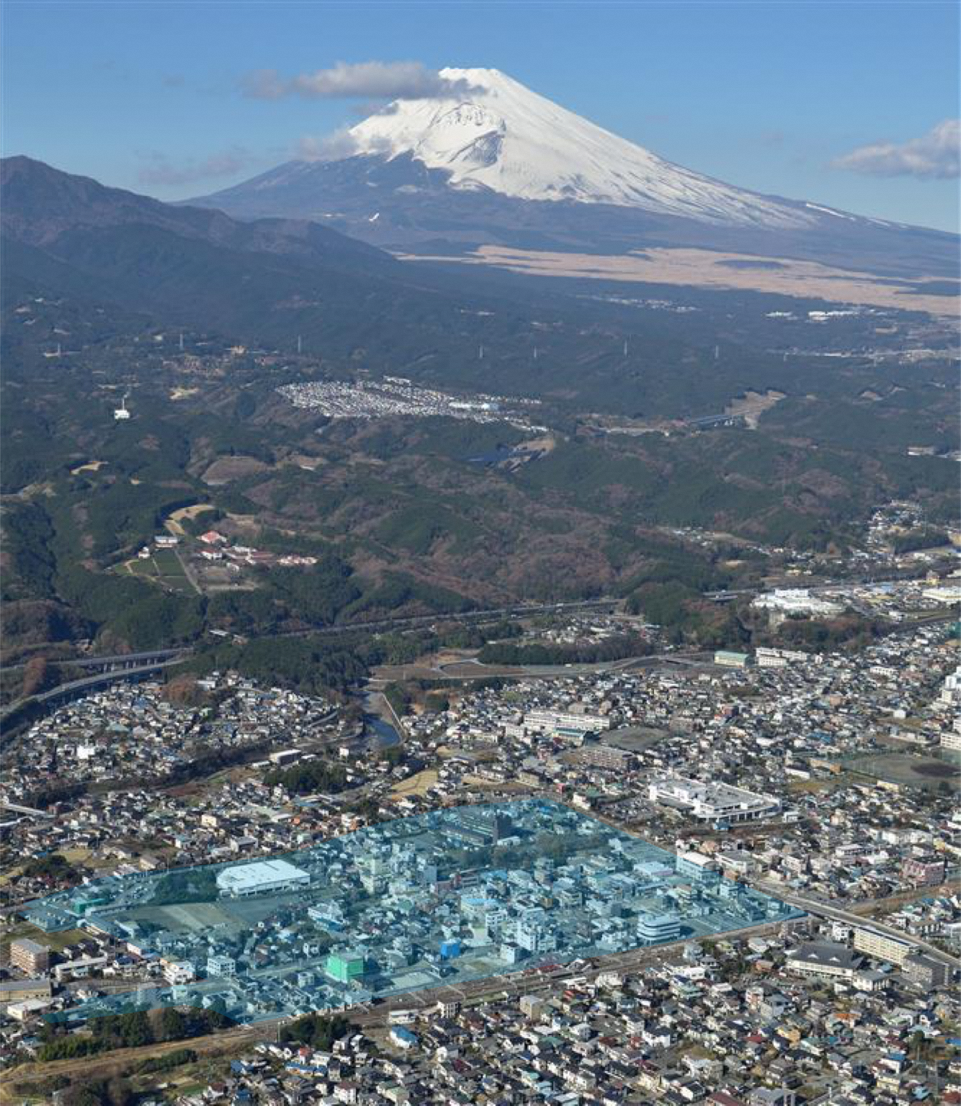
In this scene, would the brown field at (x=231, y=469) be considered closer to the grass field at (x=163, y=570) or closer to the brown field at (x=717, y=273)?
the grass field at (x=163, y=570)

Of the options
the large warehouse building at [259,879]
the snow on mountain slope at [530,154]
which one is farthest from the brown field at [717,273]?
the large warehouse building at [259,879]

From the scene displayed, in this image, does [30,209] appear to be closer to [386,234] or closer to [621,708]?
[386,234]

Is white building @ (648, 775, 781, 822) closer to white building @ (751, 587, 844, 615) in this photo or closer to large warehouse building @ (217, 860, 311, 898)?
large warehouse building @ (217, 860, 311, 898)

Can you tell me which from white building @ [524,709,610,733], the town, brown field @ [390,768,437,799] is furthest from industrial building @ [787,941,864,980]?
white building @ [524,709,610,733]

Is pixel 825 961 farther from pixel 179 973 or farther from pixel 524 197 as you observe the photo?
pixel 524 197

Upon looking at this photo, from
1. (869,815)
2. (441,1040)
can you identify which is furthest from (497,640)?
(441,1040)
